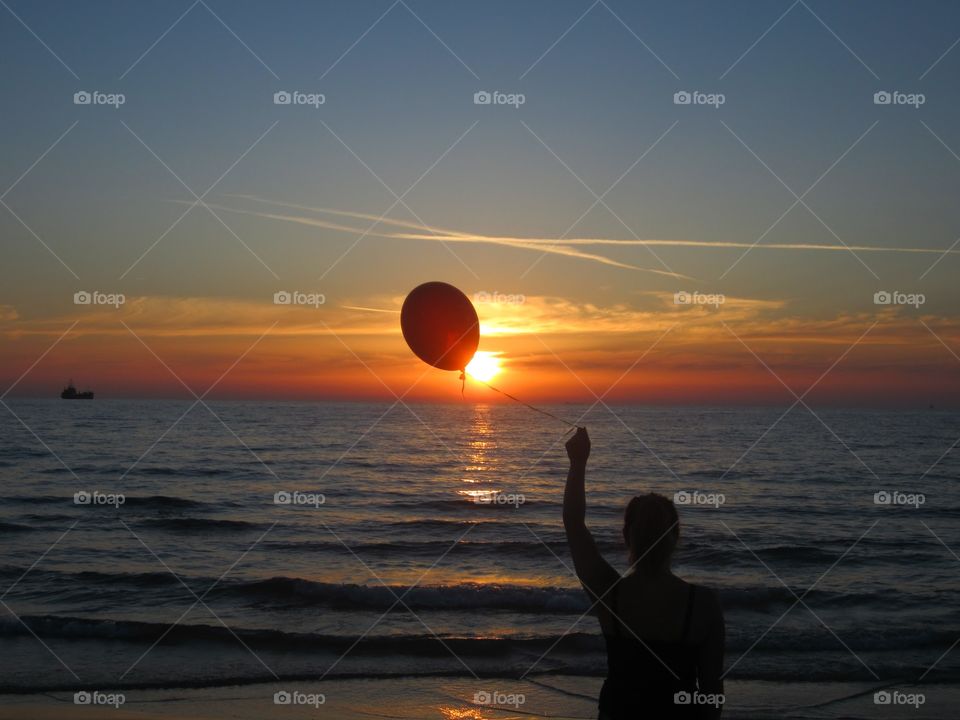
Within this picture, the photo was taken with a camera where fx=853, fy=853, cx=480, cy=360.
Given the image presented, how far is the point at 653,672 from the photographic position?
3088 millimetres

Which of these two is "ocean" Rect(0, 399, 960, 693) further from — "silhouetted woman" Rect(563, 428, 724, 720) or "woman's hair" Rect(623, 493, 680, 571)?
"woman's hair" Rect(623, 493, 680, 571)

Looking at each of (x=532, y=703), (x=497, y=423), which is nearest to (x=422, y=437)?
(x=497, y=423)

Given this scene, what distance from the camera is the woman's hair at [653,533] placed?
308cm

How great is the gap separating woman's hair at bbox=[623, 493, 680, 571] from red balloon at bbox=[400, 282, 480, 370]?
2529 mm

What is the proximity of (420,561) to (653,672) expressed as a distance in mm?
15528

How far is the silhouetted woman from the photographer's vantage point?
10.1ft

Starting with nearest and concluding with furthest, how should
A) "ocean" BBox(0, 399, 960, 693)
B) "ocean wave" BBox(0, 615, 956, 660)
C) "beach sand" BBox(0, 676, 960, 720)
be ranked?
"beach sand" BBox(0, 676, 960, 720) → "ocean" BBox(0, 399, 960, 693) → "ocean wave" BBox(0, 615, 956, 660)

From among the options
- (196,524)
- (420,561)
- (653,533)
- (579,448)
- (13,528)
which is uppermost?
(196,524)

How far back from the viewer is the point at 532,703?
29.9 feet

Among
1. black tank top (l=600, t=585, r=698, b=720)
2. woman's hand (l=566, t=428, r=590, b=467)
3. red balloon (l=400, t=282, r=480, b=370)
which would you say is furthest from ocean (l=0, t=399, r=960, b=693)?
woman's hand (l=566, t=428, r=590, b=467)

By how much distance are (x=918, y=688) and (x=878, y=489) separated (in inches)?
894

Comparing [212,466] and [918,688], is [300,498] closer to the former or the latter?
[212,466]

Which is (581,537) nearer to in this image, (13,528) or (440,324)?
(440,324)

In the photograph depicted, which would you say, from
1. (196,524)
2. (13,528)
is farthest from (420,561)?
(13,528)
